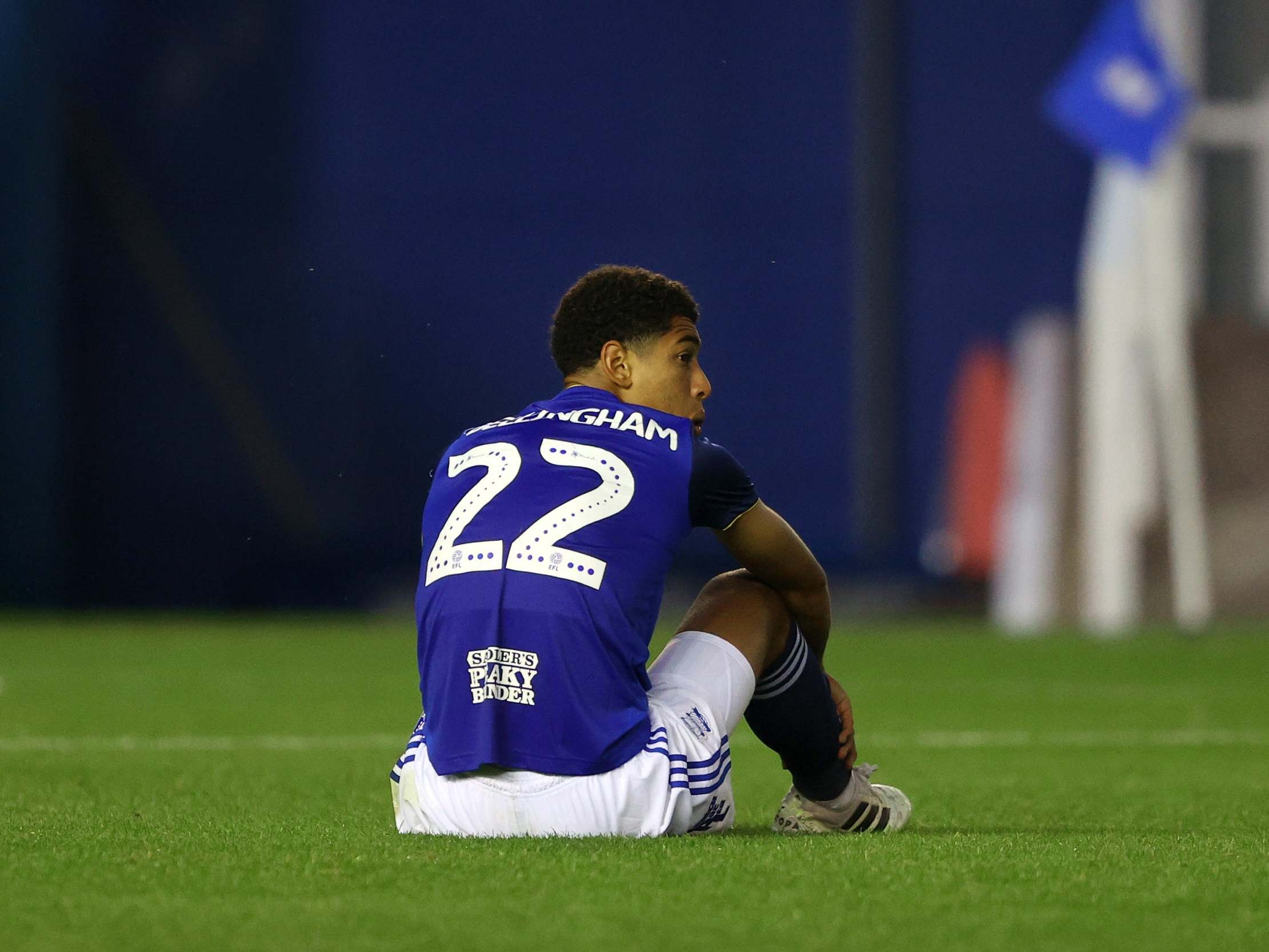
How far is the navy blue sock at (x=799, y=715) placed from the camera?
13.0 feet

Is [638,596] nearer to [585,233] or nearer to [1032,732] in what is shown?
[1032,732]

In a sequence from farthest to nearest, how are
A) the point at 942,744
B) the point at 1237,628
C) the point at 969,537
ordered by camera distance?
the point at 969,537, the point at 1237,628, the point at 942,744

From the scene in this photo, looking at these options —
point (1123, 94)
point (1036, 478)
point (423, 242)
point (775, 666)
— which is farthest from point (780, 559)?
point (423, 242)

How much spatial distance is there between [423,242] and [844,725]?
44.2 ft

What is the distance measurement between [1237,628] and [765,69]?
641 cm

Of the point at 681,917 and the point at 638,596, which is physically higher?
the point at 638,596

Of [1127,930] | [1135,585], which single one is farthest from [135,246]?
[1127,930]

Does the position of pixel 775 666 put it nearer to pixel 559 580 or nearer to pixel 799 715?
pixel 799 715

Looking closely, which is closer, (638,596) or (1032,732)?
(638,596)

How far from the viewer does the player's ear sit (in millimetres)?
3949

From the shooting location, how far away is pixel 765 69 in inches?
676

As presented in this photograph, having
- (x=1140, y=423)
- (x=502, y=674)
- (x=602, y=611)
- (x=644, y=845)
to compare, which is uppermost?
(x=602, y=611)

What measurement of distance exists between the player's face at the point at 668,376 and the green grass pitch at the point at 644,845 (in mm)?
829

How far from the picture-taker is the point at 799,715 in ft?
13.1
